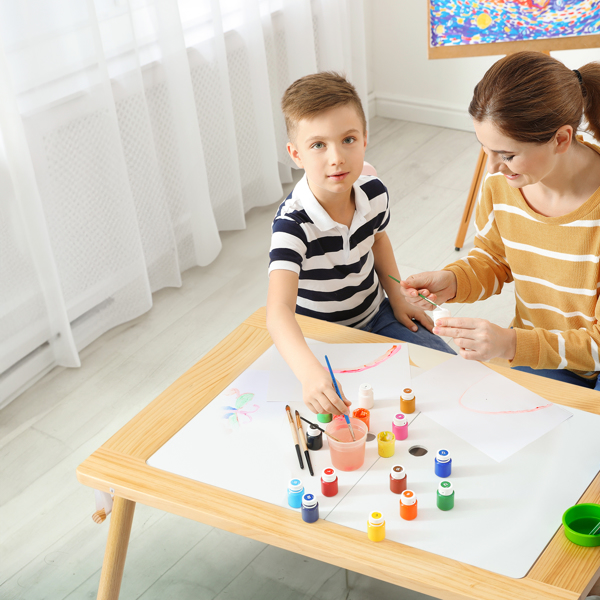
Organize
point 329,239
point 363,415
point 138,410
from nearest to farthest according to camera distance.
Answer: point 363,415
point 329,239
point 138,410

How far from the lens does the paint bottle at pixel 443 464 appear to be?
39.0 inches

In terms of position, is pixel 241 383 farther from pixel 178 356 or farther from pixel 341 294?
pixel 178 356

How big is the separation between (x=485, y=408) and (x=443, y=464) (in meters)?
0.17

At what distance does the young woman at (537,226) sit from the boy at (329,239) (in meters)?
0.16

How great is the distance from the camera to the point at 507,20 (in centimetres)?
219

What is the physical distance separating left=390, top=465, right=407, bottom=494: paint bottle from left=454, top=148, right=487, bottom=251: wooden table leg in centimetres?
157

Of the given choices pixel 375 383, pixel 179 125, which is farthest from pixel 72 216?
pixel 375 383

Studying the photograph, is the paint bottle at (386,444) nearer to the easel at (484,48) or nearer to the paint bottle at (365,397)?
the paint bottle at (365,397)

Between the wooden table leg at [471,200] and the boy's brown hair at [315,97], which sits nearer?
the boy's brown hair at [315,97]

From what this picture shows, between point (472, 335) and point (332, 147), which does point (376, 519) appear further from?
point (332, 147)

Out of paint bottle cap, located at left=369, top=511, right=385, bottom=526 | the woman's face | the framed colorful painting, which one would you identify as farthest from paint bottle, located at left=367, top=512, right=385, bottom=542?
the framed colorful painting

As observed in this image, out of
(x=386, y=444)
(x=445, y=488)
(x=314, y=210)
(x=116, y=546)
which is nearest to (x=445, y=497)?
(x=445, y=488)

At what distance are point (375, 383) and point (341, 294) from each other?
347 mm

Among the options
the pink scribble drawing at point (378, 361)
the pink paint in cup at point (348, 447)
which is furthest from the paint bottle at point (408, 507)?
the pink scribble drawing at point (378, 361)
